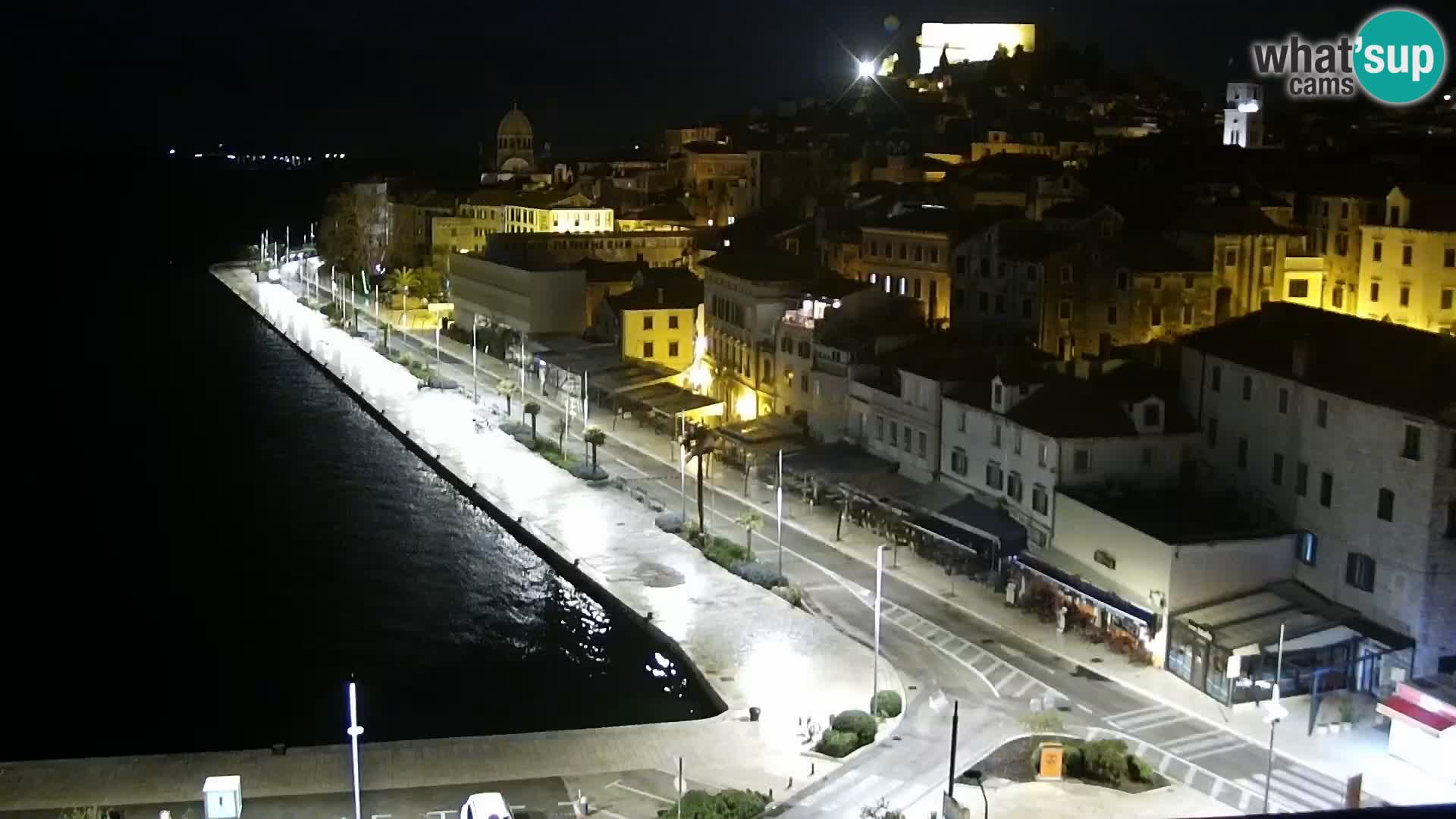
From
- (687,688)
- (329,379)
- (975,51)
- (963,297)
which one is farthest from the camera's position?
(975,51)

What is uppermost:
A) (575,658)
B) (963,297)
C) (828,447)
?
(963,297)

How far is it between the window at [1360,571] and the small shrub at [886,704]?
9.62 metres

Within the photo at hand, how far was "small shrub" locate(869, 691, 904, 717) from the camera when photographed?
2742 centimetres

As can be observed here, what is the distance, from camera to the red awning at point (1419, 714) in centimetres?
2458

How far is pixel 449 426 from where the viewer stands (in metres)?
57.2

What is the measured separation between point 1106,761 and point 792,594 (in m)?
11.0

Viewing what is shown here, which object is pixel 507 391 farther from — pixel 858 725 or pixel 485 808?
pixel 485 808

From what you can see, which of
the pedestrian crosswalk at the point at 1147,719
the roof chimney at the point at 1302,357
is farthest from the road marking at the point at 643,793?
the roof chimney at the point at 1302,357

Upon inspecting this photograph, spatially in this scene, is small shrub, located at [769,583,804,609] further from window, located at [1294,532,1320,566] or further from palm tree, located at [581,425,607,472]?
palm tree, located at [581,425,607,472]

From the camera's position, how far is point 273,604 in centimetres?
4016

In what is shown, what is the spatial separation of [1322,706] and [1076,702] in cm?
435

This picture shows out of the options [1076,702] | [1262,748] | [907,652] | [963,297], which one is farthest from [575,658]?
[963,297]

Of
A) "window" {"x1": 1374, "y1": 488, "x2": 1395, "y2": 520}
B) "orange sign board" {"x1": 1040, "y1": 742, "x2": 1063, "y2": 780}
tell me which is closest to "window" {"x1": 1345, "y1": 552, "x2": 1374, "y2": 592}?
"window" {"x1": 1374, "y1": 488, "x2": 1395, "y2": 520}

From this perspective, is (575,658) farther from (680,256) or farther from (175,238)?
(175,238)
